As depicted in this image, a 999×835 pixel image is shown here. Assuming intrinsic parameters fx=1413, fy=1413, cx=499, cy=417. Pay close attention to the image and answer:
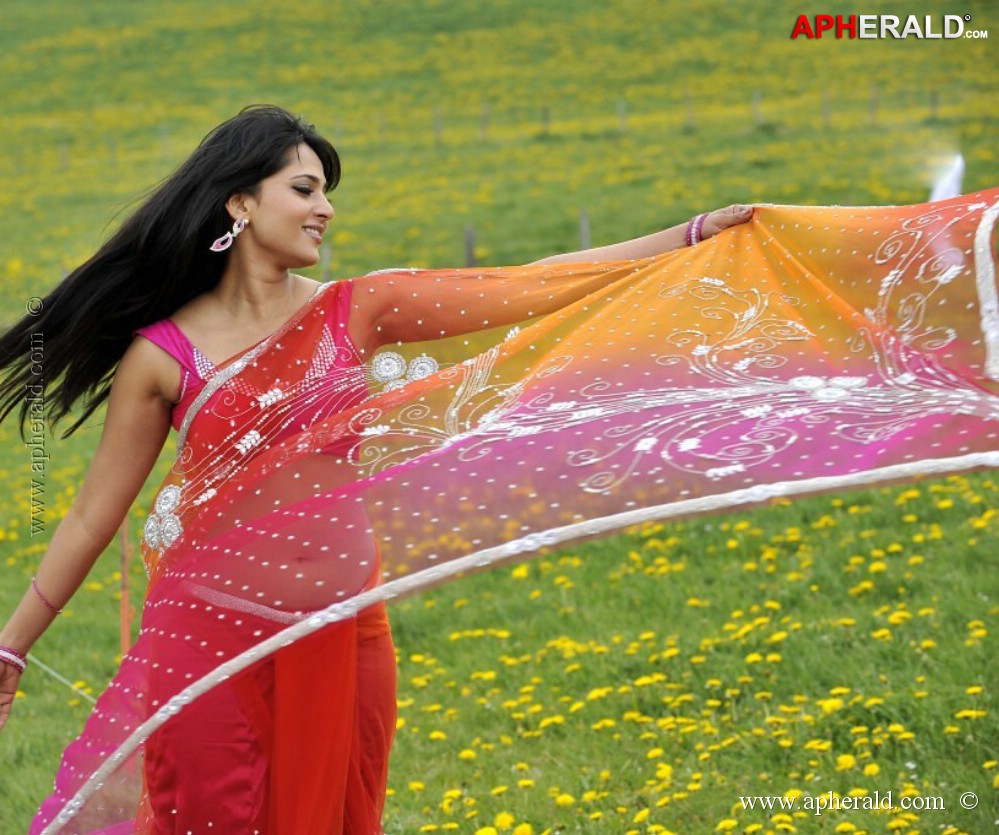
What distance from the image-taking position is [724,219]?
3.65 metres

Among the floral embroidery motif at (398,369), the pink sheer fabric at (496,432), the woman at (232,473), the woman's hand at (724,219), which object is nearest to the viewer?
the pink sheer fabric at (496,432)

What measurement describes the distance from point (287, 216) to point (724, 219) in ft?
3.79

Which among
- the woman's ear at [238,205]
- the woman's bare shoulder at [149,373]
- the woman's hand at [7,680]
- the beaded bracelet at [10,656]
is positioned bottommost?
the woman's hand at [7,680]

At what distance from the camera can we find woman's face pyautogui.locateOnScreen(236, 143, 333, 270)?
125 inches

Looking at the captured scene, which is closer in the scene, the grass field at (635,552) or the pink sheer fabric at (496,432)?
the pink sheer fabric at (496,432)

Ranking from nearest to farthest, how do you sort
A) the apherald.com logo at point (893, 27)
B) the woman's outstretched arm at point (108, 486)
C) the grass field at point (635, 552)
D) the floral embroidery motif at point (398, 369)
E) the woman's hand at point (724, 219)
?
1. the woman's outstretched arm at point (108, 486)
2. the floral embroidery motif at point (398, 369)
3. the woman's hand at point (724, 219)
4. the grass field at point (635, 552)
5. the apherald.com logo at point (893, 27)

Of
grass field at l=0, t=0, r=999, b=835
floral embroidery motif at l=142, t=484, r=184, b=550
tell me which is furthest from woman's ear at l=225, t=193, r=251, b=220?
grass field at l=0, t=0, r=999, b=835

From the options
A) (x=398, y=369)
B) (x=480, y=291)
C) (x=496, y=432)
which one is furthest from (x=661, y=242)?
(x=496, y=432)

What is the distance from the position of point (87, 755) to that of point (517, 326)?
1.42 metres

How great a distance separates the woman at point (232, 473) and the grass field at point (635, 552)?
1342mm

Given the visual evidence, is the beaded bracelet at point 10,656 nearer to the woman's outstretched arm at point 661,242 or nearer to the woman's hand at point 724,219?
the woman's outstretched arm at point 661,242

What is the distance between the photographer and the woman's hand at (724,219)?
363 cm

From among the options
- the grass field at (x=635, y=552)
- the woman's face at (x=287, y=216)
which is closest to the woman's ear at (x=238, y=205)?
the woman's face at (x=287, y=216)

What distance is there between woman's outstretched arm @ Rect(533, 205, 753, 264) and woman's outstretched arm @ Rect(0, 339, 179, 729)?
105 cm
